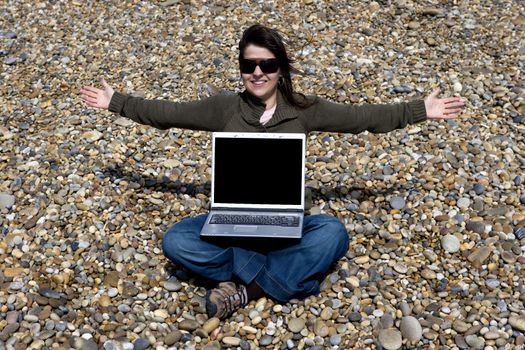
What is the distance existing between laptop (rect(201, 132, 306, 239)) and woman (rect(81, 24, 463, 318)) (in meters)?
0.14

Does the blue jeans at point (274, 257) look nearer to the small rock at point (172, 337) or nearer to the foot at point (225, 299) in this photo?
the foot at point (225, 299)

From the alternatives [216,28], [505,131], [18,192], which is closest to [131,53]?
[216,28]

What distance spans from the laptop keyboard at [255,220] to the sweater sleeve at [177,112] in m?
0.66

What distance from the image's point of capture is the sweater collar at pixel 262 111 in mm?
5074

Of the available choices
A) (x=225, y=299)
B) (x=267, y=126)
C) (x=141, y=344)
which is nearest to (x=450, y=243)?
(x=267, y=126)

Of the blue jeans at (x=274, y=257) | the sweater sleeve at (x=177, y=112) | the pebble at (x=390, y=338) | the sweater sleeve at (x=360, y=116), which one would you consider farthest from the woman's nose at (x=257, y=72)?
the pebble at (x=390, y=338)

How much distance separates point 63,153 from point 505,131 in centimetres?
428

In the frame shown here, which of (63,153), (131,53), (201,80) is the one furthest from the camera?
(131,53)

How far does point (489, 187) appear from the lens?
6348 millimetres

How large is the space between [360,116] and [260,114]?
28.6 inches

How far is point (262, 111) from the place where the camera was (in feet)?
16.7

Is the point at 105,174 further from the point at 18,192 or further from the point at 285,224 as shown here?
the point at 285,224

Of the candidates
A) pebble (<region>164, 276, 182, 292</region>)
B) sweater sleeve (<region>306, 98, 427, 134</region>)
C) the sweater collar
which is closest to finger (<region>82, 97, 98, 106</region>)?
the sweater collar

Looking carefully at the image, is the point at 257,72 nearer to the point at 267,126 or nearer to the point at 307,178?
the point at 267,126
